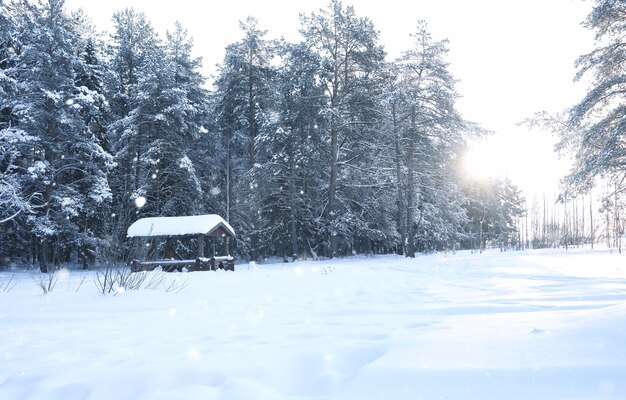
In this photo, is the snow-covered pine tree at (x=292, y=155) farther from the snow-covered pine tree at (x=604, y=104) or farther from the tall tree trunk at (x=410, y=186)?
the snow-covered pine tree at (x=604, y=104)

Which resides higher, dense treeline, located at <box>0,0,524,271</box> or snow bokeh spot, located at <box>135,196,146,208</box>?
dense treeline, located at <box>0,0,524,271</box>

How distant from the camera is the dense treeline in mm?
20375

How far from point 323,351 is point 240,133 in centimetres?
2411

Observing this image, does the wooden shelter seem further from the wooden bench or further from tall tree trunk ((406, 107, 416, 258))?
tall tree trunk ((406, 107, 416, 258))

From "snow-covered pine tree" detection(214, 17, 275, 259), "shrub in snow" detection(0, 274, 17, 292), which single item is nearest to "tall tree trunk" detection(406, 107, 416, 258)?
"snow-covered pine tree" detection(214, 17, 275, 259)

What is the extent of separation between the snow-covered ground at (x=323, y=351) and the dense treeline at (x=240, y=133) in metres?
16.3

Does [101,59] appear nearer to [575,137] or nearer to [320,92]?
[320,92]

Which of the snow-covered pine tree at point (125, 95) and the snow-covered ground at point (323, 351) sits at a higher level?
the snow-covered pine tree at point (125, 95)

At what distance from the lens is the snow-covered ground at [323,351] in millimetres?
2592

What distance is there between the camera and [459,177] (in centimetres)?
2662

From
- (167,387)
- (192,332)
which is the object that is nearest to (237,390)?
(167,387)

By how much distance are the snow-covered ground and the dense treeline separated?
642 inches

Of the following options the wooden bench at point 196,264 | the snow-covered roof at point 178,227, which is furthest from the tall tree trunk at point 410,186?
the snow-covered roof at point 178,227

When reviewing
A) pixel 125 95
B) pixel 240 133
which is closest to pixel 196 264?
pixel 240 133
